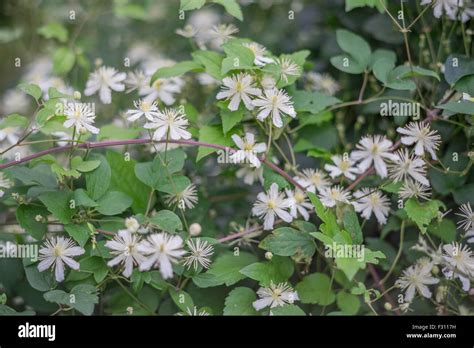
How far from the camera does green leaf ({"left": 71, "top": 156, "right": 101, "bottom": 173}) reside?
1.09 m

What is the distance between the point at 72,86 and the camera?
1599 millimetres

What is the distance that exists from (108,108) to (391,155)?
37.0 inches

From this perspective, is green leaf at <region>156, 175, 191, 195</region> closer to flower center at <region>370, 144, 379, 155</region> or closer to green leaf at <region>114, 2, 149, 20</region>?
flower center at <region>370, 144, 379, 155</region>

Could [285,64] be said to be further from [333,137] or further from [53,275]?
[53,275]

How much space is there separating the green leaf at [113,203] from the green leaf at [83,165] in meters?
0.06

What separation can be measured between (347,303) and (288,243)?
21 centimetres

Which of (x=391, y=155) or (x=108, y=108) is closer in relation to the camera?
(x=391, y=155)

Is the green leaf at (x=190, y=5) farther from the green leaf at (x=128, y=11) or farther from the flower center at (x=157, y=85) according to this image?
the green leaf at (x=128, y=11)

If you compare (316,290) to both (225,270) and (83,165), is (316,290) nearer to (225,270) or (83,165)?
(225,270)

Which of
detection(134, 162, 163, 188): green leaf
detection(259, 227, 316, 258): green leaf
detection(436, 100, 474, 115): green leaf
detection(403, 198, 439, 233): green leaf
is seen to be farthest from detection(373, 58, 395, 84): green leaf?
detection(134, 162, 163, 188): green leaf

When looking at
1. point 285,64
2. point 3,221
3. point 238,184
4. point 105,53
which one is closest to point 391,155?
point 285,64

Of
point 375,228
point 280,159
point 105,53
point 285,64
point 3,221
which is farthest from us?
point 105,53

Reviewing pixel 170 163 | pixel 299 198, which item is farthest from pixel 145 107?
pixel 299 198

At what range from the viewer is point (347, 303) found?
1183 mm
